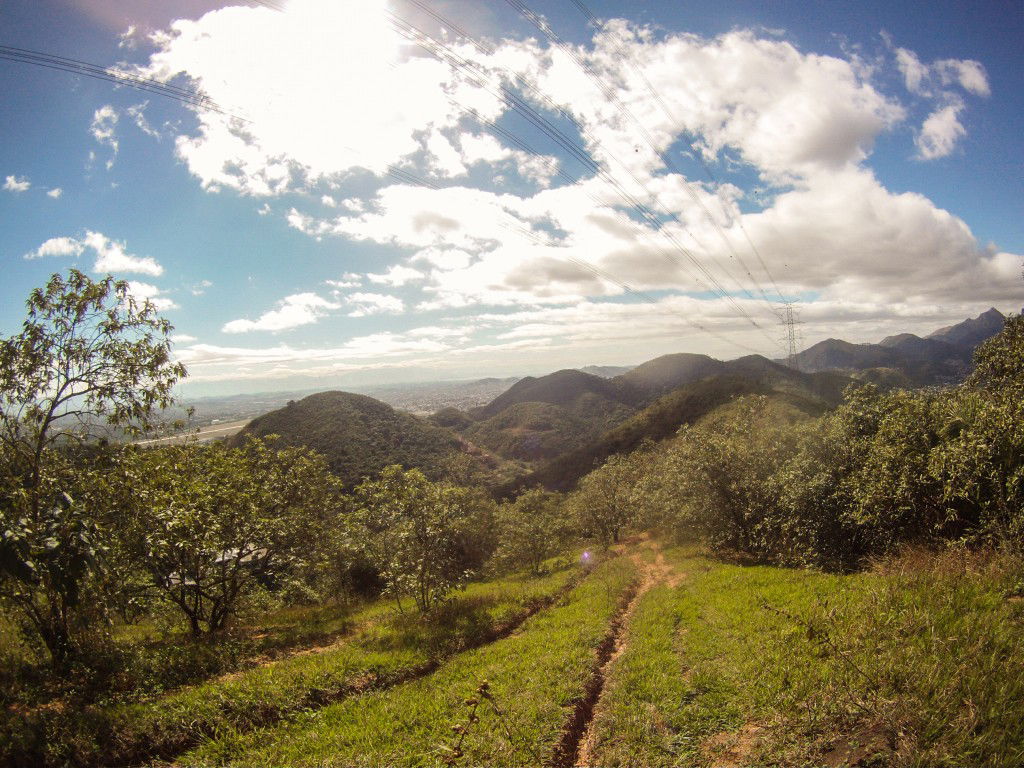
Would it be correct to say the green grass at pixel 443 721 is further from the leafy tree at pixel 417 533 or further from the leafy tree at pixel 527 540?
the leafy tree at pixel 527 540

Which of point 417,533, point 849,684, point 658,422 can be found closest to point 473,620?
point 417,533

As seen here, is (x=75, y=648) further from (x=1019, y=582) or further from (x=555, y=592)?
(x=1019, y=582)

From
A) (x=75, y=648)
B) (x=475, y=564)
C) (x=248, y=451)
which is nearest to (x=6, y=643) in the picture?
(x=75, y=648)

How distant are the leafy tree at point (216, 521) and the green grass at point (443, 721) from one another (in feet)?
19.5

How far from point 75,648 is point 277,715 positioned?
16.2ft

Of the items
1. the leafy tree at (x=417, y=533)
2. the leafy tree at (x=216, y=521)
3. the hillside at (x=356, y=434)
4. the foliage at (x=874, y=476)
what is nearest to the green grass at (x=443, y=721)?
the leafy tree at (x=417, y=533)

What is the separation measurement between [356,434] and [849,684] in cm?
13812

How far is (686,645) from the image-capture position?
33.0 feet

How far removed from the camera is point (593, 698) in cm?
836

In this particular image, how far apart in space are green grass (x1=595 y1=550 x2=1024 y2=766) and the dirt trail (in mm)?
265

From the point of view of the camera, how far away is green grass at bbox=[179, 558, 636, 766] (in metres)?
6.58

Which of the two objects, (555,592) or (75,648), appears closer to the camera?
(75,648)

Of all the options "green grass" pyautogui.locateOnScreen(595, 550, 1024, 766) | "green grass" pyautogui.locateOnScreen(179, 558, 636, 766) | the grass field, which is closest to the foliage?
the grass field

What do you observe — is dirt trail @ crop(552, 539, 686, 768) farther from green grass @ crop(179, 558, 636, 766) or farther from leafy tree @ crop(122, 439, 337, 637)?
leafy tree @ crop(122, 439, 337, 637)
